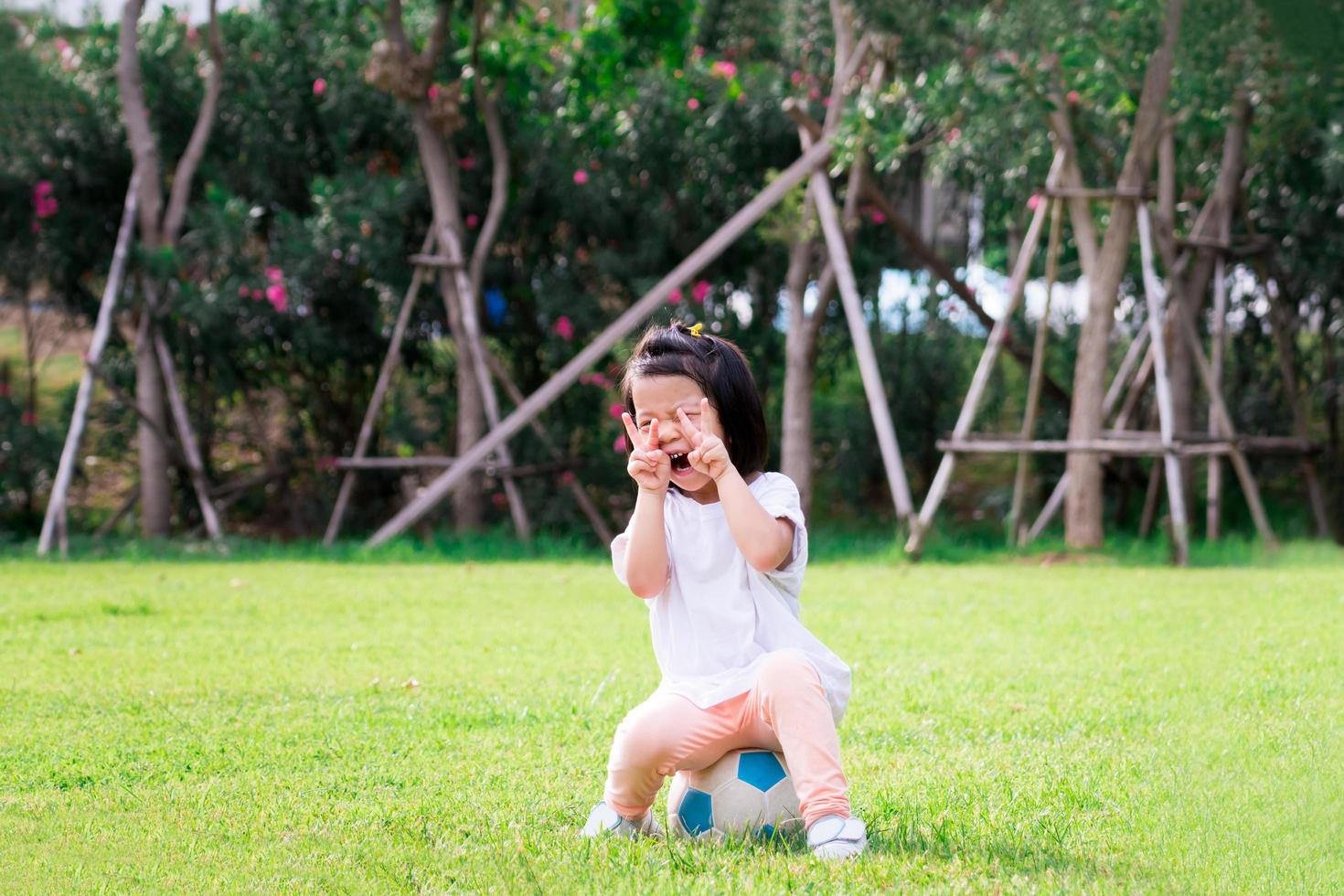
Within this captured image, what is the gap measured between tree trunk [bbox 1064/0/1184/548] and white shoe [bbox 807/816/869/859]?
283 inches

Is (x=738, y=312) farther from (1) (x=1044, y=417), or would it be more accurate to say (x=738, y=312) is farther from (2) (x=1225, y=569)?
(2) (x=1225, y=569)

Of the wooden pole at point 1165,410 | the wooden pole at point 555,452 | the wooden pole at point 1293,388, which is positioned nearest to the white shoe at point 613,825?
the wooden pole at point 1165,410

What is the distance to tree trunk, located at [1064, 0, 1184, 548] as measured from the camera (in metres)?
8.88

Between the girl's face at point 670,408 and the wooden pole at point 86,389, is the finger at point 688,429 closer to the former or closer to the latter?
the girl's face at point 670,408

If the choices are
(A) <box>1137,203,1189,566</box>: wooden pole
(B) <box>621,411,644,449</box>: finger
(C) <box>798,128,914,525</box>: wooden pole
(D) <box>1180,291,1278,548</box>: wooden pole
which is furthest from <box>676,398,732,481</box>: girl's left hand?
(D) <box>1180,291,1278,548</box>: wooden pole

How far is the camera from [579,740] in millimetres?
3928

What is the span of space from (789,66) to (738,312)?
2266 mm

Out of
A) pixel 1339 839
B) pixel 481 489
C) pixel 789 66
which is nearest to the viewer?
pixel 1339 839

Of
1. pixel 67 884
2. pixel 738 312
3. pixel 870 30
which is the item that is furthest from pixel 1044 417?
pixel 67 884

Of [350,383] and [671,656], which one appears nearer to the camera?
[671,656]

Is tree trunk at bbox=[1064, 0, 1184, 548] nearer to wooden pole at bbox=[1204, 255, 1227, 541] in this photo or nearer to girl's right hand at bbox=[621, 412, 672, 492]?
wooden pole at bbox=[1204, 255, 1227, 541]

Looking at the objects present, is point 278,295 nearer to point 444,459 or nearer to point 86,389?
point 86,389

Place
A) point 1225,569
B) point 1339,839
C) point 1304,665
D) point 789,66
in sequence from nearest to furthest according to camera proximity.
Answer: point 1339,839
point 1304,665
point 1225,569
point 789,66

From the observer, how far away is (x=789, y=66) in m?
12.3
